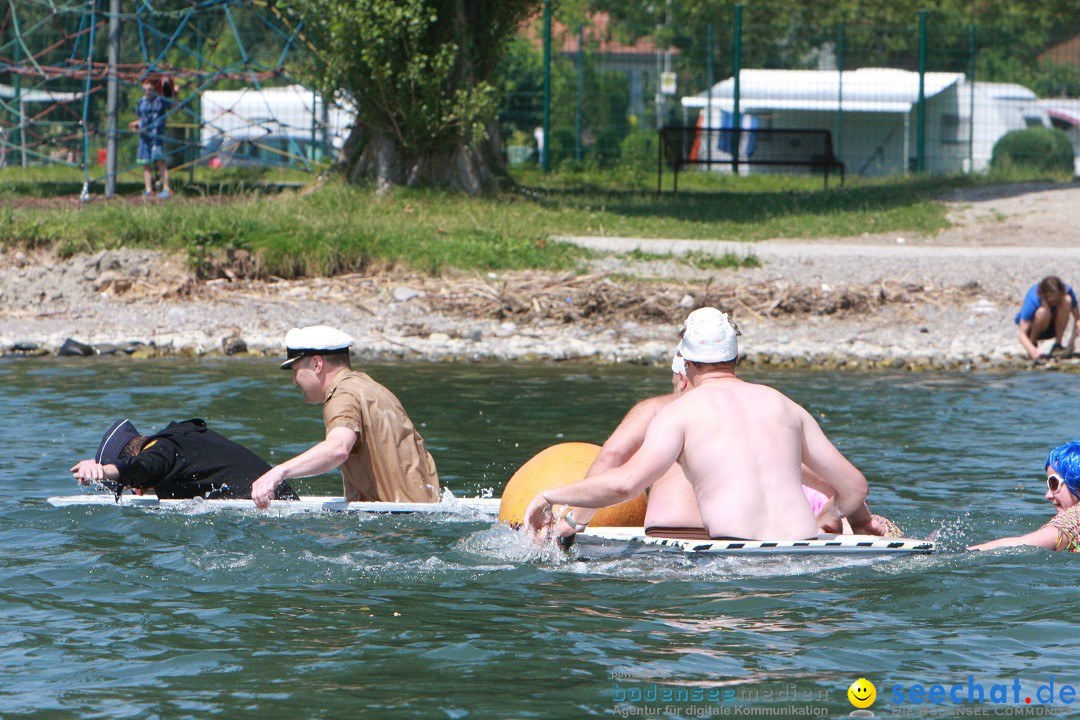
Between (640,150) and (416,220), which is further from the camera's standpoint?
(640,150)

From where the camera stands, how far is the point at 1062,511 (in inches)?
303

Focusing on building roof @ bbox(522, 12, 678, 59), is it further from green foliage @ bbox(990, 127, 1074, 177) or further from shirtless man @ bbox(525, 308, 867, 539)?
shirtless man @ bbox(525, 308, 867, 539)

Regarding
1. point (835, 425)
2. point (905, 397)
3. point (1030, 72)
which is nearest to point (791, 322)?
point (905, 397)

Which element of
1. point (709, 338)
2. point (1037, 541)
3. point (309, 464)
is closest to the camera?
point (709, 338)

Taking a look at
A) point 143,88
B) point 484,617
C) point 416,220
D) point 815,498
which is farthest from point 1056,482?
point 143,88

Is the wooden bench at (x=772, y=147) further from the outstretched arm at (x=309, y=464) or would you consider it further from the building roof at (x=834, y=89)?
the outstretched arm at (x=309, y=464)

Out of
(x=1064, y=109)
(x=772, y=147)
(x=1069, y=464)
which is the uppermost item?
(x=1064, y=109)

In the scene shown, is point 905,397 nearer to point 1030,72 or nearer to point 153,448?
point 153,448

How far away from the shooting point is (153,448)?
8.28 metres

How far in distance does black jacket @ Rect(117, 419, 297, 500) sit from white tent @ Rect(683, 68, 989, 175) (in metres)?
25.6

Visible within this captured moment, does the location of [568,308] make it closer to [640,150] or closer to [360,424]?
[360,424]

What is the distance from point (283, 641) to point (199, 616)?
0.60m

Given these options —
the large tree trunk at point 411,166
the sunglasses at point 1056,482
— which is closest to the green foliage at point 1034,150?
the large tree trunk at point 411,166

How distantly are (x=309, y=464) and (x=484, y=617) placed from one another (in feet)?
4.90
